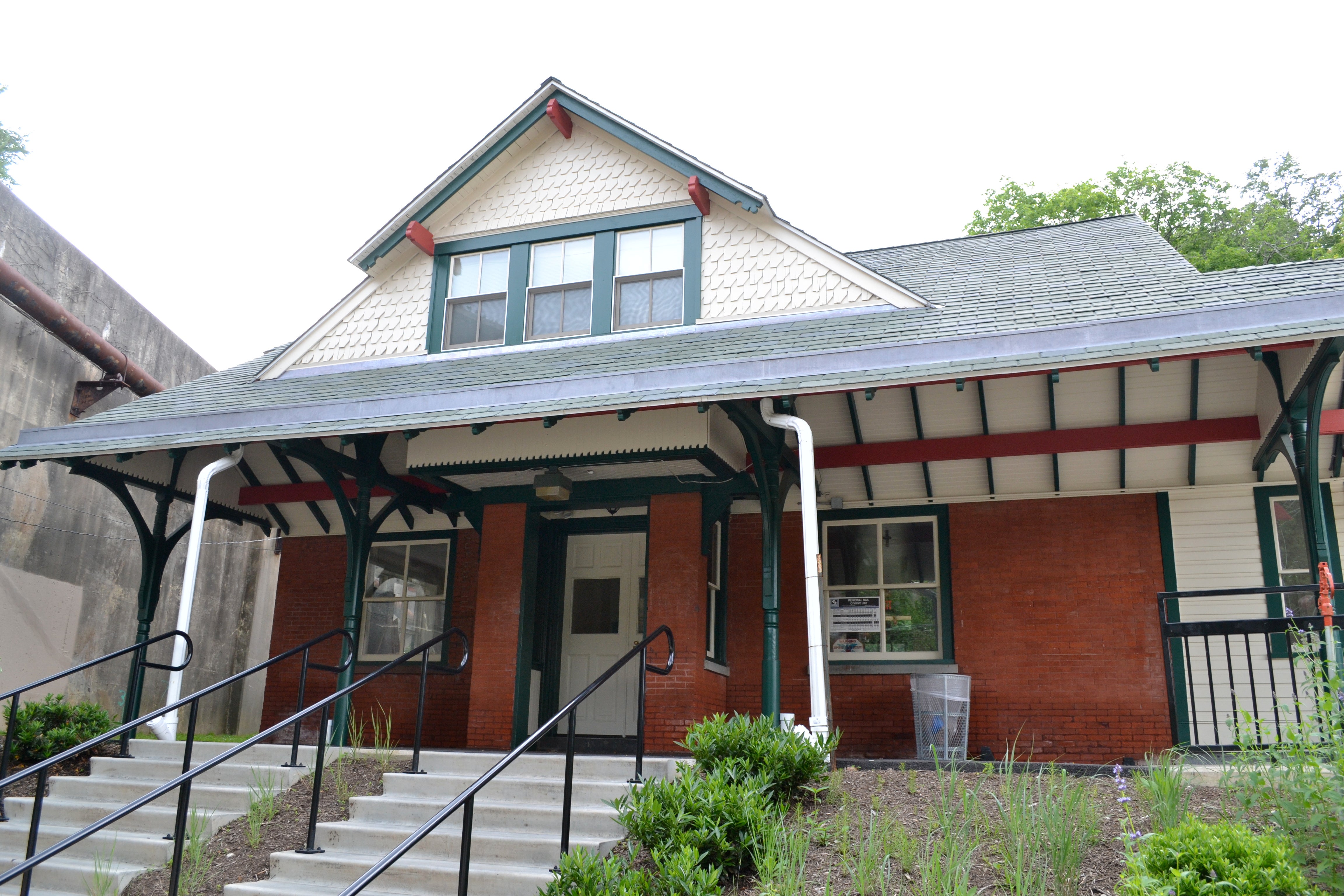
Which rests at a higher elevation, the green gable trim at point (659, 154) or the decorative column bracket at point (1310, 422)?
the green gable trim at point (659, 154)

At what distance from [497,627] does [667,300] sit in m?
3.92

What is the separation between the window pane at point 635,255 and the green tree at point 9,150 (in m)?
19.8

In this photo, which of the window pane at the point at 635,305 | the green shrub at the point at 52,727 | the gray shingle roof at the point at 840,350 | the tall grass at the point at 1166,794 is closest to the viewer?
the tall grass at the point at 1166,794

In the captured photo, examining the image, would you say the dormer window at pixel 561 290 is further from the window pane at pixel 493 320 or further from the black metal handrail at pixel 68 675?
the black metal handrail at pixel 68 675

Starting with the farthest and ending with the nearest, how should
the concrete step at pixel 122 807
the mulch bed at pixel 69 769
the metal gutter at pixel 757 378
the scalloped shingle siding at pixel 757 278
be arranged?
the scalloped shingle siding at pixel 757 278
the mulch bed at pixel 69 769
the concrete step at pixel 122 807
the metal gutter at pixel 757 378

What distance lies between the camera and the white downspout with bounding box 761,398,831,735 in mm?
7367

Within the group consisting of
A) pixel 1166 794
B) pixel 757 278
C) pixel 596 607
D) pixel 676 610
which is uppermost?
pixel 757 278

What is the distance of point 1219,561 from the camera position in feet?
32.8

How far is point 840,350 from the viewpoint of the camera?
7621 millimetres

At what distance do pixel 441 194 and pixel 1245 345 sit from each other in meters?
8.66

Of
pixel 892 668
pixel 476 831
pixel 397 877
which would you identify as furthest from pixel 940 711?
pixel 397 877

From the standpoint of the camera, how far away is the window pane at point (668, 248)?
1103cm

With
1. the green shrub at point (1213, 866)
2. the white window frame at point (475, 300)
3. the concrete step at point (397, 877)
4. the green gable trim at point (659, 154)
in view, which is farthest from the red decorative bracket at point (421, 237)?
the green shrub at point (1213, 866)

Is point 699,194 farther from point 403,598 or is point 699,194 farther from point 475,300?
point 403,598
